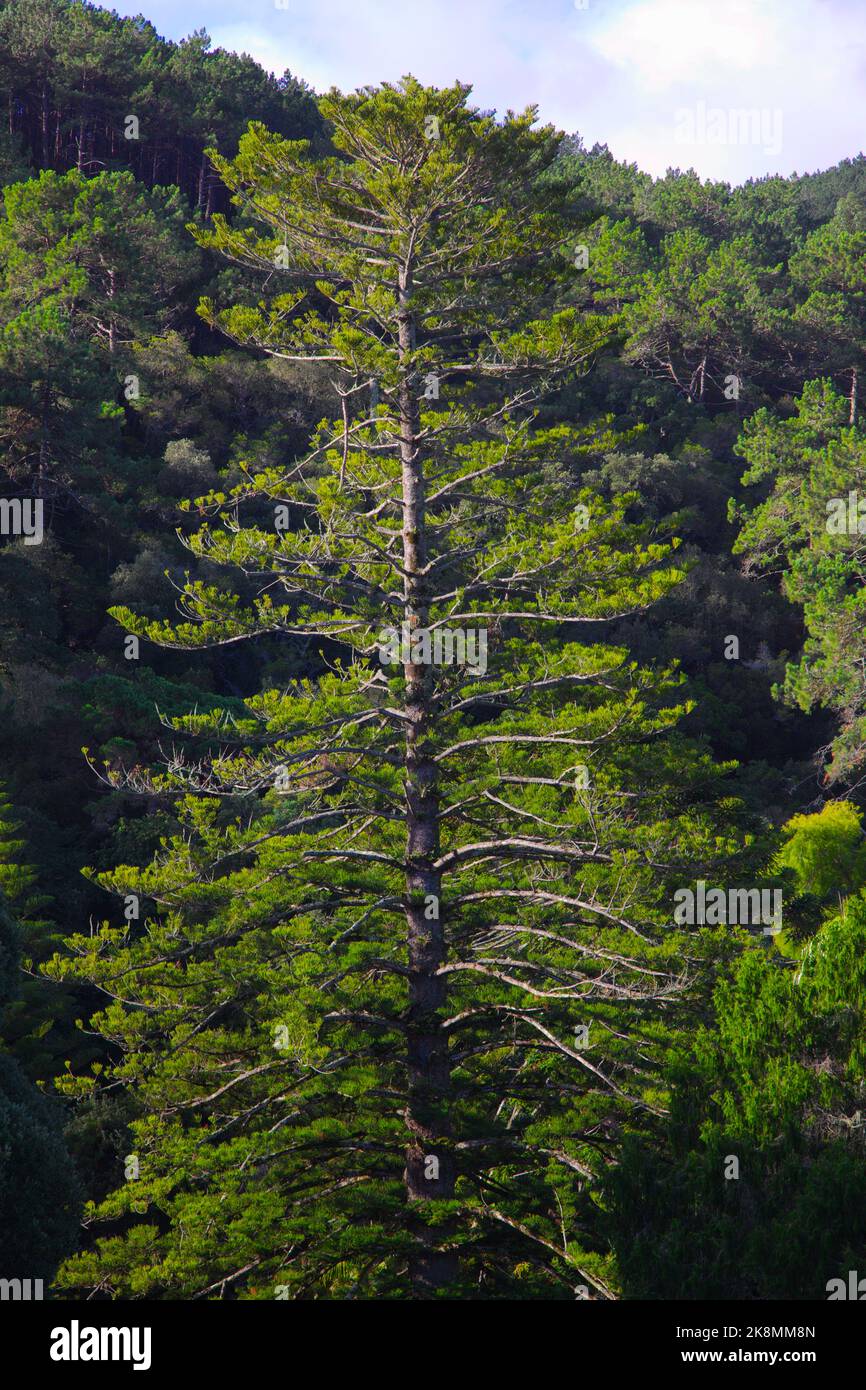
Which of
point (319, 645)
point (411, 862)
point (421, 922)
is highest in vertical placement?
point (319, 645)

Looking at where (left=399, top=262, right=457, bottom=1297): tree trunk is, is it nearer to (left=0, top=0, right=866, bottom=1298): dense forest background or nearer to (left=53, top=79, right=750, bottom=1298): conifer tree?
(left=53, top=79, right=750, bottom=1298): conifer tree

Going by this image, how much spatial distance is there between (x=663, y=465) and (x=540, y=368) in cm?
2942

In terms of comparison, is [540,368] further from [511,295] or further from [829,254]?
[829,254]

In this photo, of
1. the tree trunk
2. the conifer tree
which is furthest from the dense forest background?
the tree trunk

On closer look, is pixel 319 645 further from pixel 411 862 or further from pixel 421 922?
pixel 421 922

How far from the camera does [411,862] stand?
1331 cm

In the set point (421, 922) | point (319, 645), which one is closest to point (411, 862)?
point (421, 922)

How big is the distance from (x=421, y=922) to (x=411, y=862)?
644 millimetres

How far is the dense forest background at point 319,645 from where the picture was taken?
32.3 feet

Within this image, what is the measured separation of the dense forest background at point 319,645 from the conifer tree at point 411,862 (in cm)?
17

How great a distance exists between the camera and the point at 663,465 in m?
43.2

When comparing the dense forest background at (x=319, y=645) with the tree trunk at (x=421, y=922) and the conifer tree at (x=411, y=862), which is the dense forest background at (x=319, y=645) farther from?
the tree trunk at (x=421, y=922)

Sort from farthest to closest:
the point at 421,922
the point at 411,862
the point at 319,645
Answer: the point at 319,645, the point at 411,862, the point at 421,922

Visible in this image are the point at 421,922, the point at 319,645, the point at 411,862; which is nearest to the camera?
the point at 421,922
